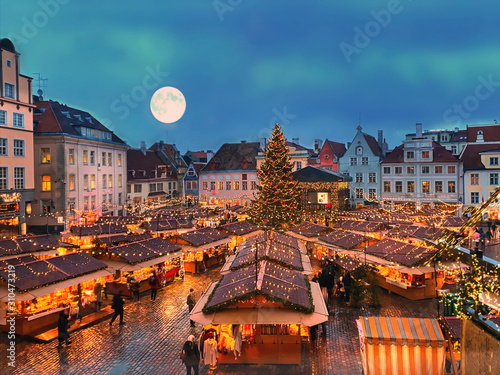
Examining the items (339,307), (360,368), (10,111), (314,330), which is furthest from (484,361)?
(10,111)

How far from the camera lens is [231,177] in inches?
2330

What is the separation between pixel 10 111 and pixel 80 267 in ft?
84.8

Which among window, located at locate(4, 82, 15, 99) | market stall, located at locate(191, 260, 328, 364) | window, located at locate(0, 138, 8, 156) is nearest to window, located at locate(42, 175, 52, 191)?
window, located at locate(0, 138, 8, 156)

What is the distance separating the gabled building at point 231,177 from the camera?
58.4 meters

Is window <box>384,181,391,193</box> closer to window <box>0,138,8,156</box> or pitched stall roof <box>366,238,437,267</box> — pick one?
pitched stall roof <box>366,238,437,267</box>

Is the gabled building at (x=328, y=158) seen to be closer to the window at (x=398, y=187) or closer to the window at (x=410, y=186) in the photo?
the window at (x=398, y=187)

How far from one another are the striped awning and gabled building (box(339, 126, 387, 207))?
4306 cm

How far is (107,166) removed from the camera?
1889 inches

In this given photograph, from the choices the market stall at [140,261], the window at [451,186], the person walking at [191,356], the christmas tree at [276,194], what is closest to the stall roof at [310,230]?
the christmas tree at [276,194]

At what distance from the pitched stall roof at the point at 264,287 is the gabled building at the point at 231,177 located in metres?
43.8

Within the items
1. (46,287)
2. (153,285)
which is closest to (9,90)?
(153,285)

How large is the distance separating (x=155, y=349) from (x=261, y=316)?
12.4 ft

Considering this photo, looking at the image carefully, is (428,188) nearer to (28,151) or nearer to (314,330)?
(314,330)

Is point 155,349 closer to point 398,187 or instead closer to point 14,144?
point 14,144
